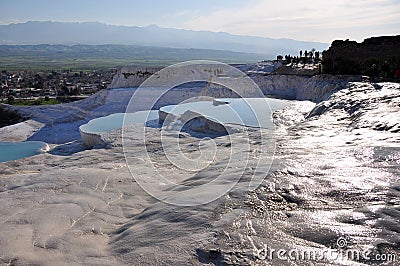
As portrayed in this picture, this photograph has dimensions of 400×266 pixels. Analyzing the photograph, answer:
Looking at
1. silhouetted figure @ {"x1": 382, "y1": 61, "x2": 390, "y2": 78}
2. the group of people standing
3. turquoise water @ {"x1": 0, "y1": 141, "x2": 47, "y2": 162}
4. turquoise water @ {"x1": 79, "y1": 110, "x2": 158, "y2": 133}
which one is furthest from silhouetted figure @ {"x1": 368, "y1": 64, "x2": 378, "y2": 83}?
turquoise water @ {"x1": 0, "y1": 141, "x2": 47, "y2": 162}

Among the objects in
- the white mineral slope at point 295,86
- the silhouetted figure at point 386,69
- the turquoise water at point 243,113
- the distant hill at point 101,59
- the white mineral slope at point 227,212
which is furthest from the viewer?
the distant hill at point 101,59

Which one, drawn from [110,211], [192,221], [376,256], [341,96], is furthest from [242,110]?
[376,256]

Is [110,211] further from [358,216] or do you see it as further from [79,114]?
[79,114]

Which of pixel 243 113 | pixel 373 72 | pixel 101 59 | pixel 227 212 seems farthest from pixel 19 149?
pixel 101 59

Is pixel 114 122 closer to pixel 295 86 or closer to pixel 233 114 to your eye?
pixel 233 114

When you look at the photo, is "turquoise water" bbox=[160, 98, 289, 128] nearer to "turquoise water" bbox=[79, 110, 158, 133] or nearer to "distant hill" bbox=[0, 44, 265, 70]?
"turquoise water" bbox=[79, 110, 158, 133]

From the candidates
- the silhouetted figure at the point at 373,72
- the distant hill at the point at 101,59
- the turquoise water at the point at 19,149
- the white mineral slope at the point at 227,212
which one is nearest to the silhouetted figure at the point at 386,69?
the silhouetted figure at the point at 373,72

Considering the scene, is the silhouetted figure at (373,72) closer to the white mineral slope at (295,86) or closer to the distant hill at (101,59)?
the white mineral slope at (295,86)

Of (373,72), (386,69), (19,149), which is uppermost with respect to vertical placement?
(386,69)

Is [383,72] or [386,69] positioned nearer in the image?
[386,69]
